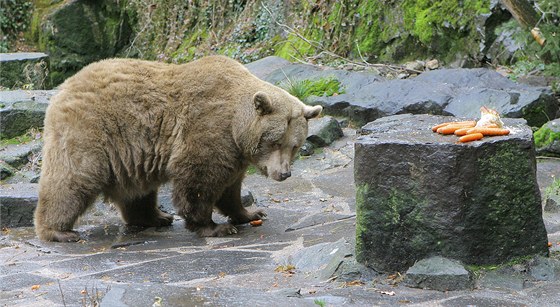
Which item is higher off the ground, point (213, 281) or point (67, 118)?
point (67, 118)

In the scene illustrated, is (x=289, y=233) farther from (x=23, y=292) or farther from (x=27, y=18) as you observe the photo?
(x=27, y=18)

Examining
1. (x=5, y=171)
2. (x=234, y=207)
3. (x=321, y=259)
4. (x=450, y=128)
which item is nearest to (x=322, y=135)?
(x=234, y=207)

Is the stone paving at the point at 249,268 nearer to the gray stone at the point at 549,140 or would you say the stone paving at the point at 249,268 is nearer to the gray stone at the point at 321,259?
the gray stone at the point at 321,259

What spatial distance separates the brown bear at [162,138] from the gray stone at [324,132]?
273 centimetres

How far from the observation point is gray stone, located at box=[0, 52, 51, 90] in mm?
12609

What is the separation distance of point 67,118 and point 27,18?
12370 mm

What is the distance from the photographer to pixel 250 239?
715cm

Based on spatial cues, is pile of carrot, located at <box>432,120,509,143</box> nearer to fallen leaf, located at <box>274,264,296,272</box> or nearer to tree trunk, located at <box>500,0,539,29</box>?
fallen leaf, located at <box>274,264,296,272</box>

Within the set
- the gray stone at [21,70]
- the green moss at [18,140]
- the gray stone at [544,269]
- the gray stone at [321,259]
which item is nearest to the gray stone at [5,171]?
the green moss at [18,140]

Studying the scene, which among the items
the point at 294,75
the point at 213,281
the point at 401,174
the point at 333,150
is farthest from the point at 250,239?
the point at 294,75

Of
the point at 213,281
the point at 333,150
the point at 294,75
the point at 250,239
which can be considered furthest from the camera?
the point at 294,75

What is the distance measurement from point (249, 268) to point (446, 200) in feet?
5.28

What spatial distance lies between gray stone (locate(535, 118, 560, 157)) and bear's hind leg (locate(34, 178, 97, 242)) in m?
5.04

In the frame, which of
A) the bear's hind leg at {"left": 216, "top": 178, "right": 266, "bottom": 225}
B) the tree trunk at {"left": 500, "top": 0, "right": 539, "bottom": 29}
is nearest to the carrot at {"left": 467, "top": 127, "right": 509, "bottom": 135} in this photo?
the bear's hind leg at {"left": 216, "top": 178, "right": 266, "bottom": 225}
